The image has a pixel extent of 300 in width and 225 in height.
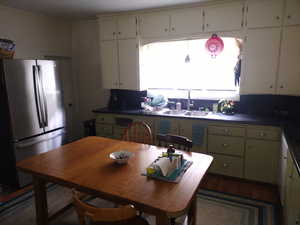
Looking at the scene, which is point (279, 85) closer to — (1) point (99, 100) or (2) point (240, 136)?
(2) point (240, 136)

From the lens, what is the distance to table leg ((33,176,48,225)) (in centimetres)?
182

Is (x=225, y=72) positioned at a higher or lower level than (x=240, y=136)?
higher

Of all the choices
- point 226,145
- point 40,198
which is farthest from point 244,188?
point 40,198

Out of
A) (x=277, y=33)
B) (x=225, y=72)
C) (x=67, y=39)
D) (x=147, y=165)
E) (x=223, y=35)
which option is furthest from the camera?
(x=67, y=39)

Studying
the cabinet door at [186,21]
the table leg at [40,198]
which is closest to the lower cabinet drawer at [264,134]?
the cabinet door at [186,21]

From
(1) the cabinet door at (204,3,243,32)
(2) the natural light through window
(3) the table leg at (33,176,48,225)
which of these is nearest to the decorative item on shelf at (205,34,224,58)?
(1) the cabinet door at (204,3,243,32)

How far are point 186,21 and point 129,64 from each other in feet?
3.68

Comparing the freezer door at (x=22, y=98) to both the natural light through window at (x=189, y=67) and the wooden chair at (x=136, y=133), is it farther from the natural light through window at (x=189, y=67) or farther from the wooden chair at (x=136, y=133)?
the natural light through window at (x=189, y=67)

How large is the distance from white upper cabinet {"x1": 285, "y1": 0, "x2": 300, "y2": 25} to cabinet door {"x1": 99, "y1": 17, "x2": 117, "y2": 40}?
244 centimetres

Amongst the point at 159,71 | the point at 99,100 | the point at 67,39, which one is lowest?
the point at 99,100

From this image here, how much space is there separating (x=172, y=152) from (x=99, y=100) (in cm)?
286

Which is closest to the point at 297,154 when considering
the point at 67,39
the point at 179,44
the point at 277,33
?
the point at 277,33

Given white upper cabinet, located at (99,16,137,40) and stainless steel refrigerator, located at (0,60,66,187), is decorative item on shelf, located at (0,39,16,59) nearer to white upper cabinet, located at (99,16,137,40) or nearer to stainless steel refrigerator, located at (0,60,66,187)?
stainless steel refrigerator, located at (0,60,66,187)

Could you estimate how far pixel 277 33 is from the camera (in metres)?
2.64
